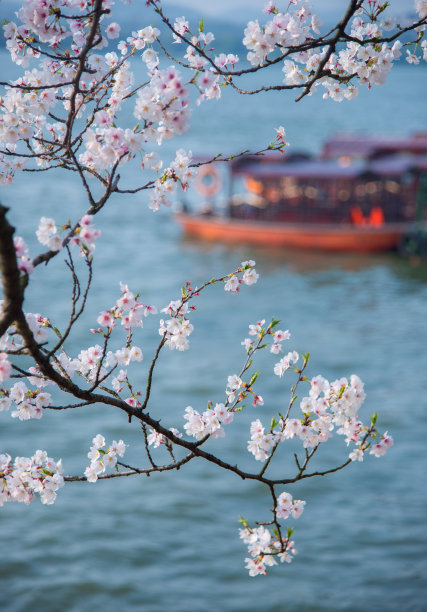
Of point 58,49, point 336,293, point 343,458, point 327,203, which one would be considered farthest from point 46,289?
point 58,49

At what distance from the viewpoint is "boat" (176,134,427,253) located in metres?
29.4

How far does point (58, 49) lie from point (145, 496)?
1053 centimetres

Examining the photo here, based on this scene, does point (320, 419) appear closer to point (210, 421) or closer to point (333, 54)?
point (210, 421)

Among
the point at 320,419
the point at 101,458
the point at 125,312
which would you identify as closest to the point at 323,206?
the point at 320,419

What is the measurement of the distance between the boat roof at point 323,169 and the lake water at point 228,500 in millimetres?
5326

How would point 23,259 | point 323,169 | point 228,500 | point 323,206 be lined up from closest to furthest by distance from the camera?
1. point 23,259
2. point 228,500
3. point 323,169
4. point 323,206

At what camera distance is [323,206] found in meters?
30.8

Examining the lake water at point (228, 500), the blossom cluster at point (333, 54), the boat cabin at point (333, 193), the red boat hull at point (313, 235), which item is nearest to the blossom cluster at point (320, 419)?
the blossom cluster at point (333, 54)

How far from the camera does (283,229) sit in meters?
29.9

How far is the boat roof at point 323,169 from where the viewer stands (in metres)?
29.2

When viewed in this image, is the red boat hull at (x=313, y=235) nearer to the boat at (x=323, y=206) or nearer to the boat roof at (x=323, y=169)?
the boat at (x=323, y=206)

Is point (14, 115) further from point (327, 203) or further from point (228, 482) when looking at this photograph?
point (327, 203)

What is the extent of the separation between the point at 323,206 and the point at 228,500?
19699mm

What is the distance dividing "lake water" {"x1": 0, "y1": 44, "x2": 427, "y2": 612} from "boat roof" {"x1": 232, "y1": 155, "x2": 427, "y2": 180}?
5326 mm
